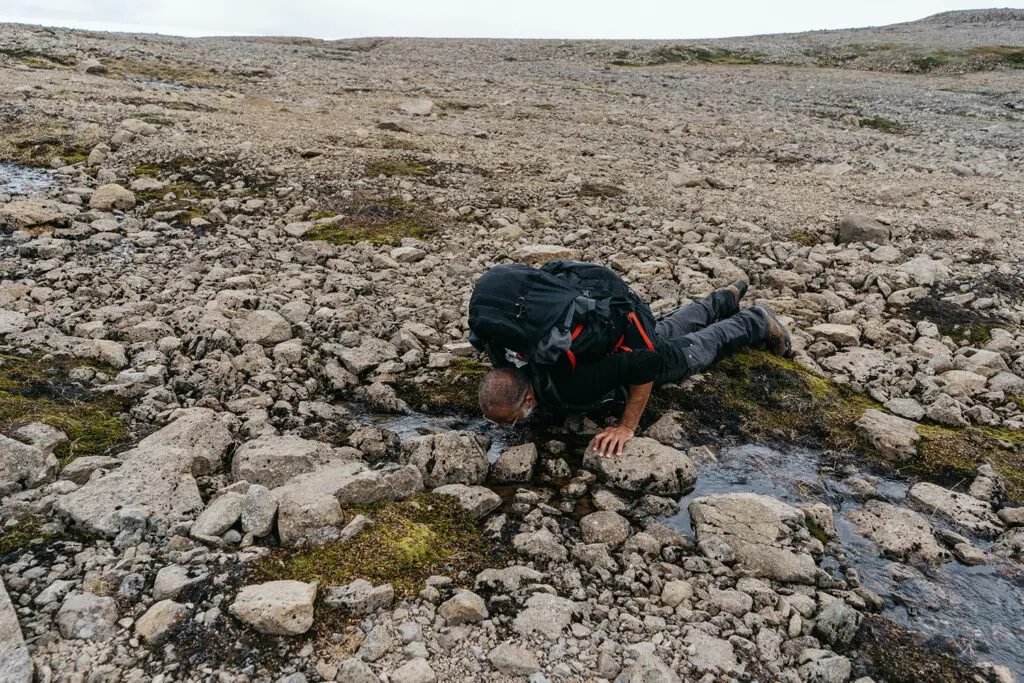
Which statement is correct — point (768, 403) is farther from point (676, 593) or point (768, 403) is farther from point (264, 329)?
point (264, 329)

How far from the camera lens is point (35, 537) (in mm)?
3898

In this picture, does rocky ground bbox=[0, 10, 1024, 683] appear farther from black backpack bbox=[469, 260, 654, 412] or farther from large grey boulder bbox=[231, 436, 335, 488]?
black backpack bbox=[469, 260, 654, 412]

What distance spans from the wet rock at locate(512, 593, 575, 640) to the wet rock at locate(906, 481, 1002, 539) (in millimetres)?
2888

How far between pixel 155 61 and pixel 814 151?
23932 millimetres

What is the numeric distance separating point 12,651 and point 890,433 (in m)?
6.14

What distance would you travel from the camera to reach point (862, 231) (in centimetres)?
933

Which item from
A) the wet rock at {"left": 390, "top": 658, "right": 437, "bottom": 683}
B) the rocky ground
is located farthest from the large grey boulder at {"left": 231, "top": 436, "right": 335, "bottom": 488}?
the wet rock at {"left": 390, "top": 658, "right": 437, "bottom": 683}

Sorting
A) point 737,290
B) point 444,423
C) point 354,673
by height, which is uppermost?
point 737,290

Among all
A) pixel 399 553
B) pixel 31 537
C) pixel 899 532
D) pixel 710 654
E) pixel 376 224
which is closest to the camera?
pixel 710 654

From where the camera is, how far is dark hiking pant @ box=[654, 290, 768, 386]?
6129 mm

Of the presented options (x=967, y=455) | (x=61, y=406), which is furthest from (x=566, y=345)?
(x=61, y=406)

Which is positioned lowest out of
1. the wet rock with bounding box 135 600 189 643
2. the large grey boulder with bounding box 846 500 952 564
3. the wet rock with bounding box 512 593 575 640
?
the large grey boulder with bounding box 846 500 952 564

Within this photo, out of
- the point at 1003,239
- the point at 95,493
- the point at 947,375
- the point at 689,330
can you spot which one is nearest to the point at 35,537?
the point at 95,493

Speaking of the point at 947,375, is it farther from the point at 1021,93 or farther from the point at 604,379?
the point at 1021,93
